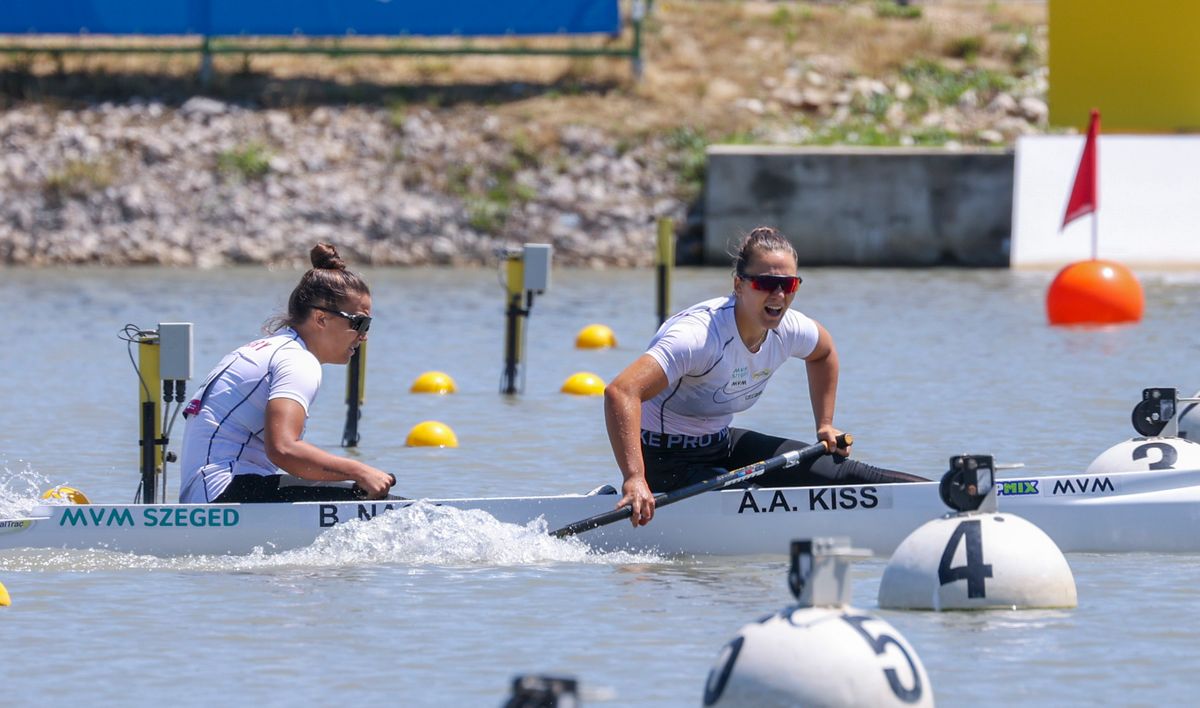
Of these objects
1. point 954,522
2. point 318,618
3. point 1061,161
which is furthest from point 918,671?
point 1061,161

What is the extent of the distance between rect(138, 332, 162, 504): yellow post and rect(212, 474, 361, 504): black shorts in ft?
3.65

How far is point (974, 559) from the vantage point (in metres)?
7.19

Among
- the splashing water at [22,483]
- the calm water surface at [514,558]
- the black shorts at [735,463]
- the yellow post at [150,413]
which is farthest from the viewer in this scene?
the splashing water at [22,483]

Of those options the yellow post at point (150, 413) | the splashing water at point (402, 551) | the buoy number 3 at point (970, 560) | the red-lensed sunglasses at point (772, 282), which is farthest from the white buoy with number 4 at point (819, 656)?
the yellow post at point (150, 413)

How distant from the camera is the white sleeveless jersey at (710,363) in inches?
330

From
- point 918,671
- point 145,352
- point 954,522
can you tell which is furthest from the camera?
point 145,352

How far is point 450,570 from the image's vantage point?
8.57 m

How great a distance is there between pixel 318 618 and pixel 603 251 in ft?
67.7

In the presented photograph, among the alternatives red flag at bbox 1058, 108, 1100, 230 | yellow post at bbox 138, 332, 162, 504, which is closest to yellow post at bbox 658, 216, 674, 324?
red flag at bbox 1058, 108, 1100, 230

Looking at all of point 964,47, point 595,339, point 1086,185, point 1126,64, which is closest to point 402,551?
point 595,339

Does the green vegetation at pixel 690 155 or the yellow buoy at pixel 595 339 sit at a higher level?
the green vegetation at pixel 690 155

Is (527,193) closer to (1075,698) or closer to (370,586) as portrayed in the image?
(370,586)

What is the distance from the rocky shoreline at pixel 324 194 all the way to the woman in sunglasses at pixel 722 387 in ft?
62.5

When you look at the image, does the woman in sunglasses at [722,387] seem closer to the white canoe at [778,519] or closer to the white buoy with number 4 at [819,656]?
the white canoe at [778,519]
